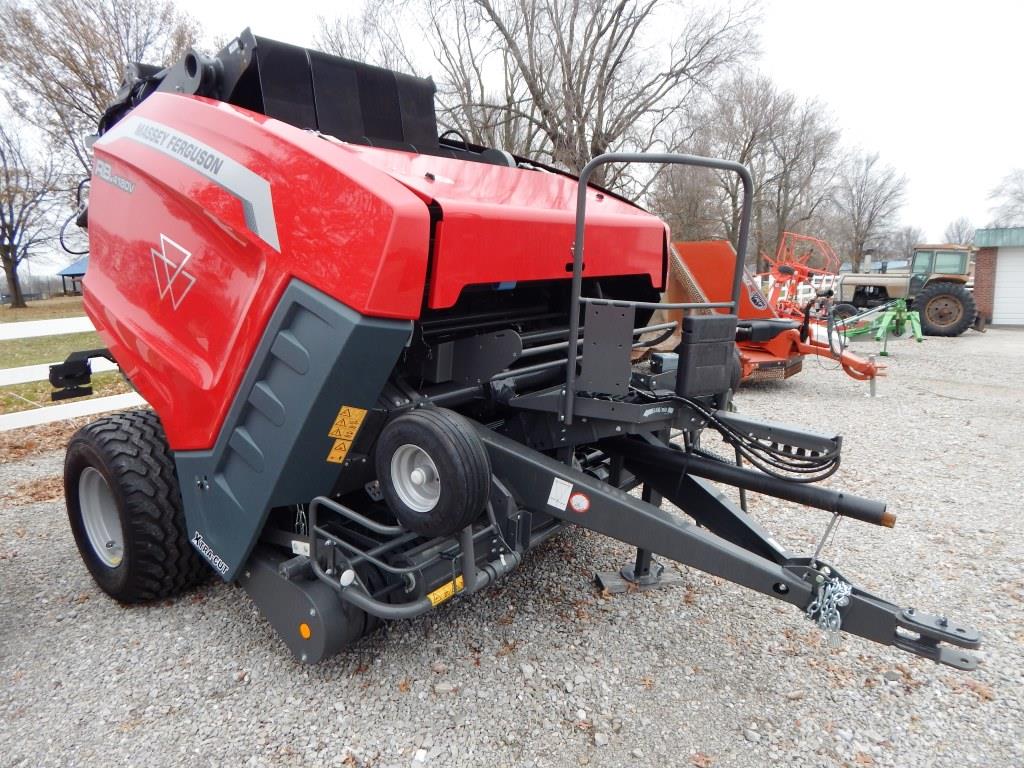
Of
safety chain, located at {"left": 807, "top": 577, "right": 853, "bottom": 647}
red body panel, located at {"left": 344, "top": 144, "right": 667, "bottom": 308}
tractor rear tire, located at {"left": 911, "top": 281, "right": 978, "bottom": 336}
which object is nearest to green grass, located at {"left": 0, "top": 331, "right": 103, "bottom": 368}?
red body panel, located at {"left": 344, "top": 144, "right": 667, "bottom": 308}

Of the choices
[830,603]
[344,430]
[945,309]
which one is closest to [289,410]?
[344,430]

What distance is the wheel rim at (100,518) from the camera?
2979 millimetres

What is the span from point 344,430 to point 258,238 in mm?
729

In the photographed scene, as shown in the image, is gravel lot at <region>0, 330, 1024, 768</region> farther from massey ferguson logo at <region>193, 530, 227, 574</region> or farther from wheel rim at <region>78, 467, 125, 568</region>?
massey ferguson logo at <region>193, 530, 227, 574</region>

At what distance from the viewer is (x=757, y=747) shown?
6.91 ft

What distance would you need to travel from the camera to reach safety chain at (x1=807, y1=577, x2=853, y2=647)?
6.30 ft

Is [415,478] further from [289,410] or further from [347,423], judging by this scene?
[289,410]

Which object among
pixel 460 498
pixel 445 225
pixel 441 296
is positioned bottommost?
pixel 460 498

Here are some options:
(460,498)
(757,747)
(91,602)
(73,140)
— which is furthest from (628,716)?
(73,140)

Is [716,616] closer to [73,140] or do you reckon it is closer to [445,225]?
[445,225]

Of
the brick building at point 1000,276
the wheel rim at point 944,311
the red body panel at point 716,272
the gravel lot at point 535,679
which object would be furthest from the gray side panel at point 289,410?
the brick building at point 1000,276

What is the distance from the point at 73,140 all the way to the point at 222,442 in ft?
59.2

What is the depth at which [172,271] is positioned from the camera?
2.53 m

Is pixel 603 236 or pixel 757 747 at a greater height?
pixel 603 236
